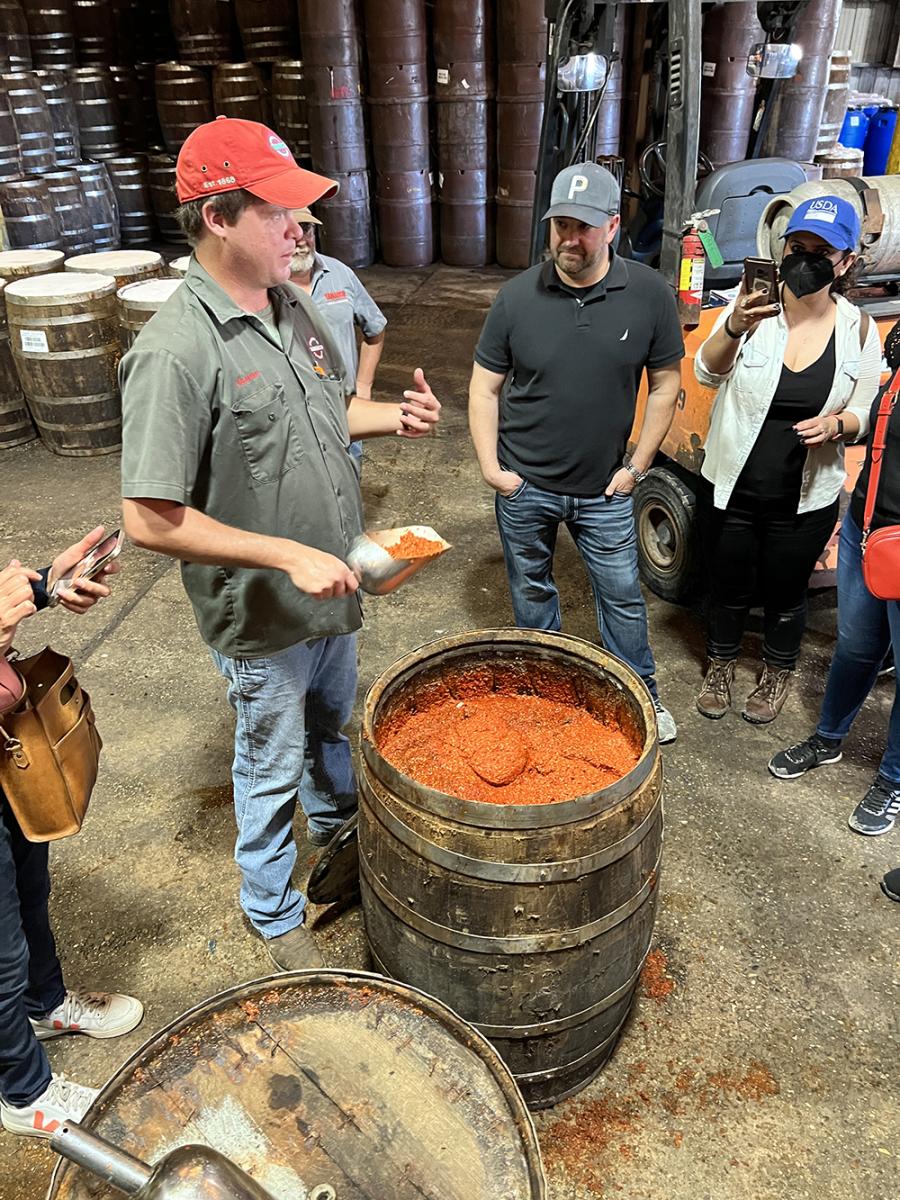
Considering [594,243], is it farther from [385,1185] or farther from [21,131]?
[21,131]

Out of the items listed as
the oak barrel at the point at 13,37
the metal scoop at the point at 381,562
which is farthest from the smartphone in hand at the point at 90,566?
the oak barrel at the point at 13,37

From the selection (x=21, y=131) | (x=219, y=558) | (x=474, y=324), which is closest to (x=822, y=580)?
(x=219, y=558)

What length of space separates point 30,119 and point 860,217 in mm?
7525

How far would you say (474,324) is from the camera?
28.5ft

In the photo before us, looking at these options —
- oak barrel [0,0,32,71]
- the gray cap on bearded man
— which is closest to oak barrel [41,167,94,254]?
oak barrel [0,0,32,71]

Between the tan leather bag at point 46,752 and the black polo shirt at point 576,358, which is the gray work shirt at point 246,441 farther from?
the black polo shirt at point 576,358

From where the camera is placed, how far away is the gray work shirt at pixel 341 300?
3852 mm

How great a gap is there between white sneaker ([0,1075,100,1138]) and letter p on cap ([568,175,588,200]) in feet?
9.81

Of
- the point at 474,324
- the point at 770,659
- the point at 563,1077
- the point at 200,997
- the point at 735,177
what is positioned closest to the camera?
the point at 563,1077

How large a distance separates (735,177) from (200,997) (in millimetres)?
4565

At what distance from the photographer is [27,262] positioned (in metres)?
6.19

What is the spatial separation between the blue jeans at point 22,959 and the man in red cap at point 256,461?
57cm

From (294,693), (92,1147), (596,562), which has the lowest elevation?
(596,562)

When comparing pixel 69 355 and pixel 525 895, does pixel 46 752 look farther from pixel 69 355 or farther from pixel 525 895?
pixel 69 355
